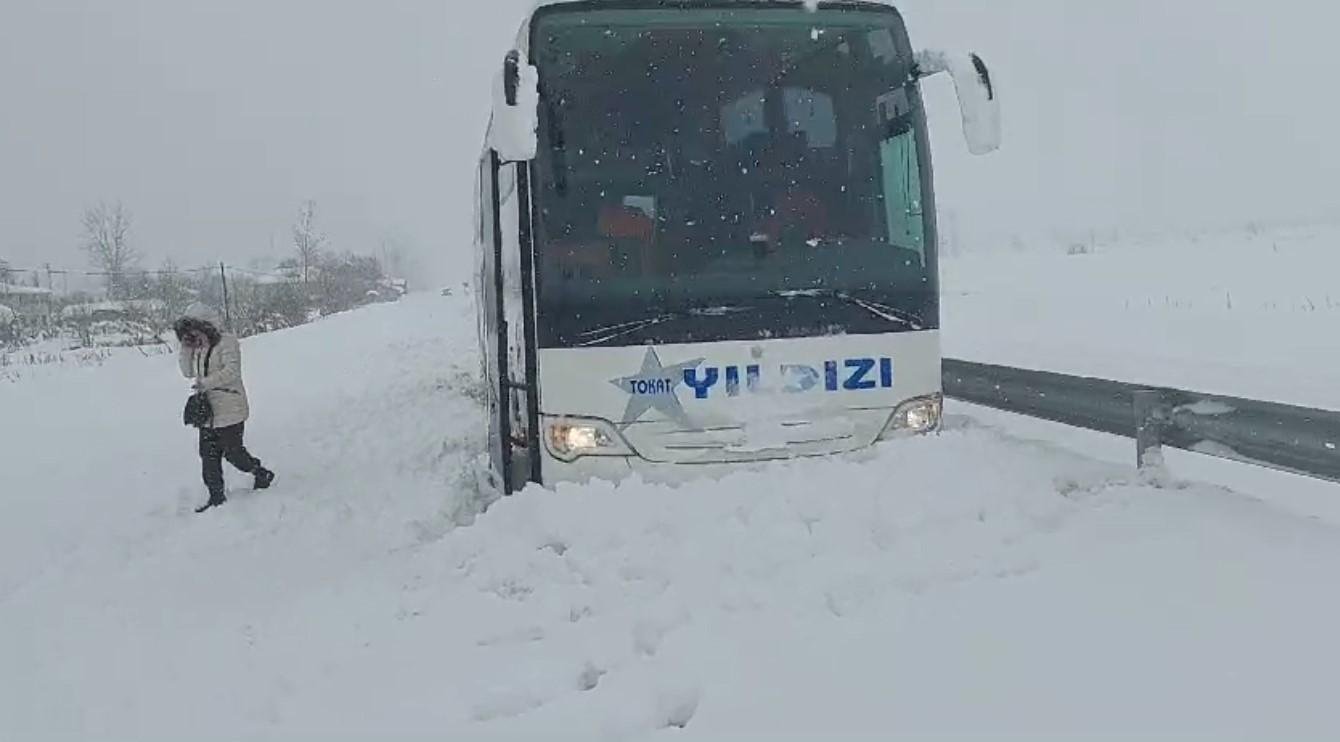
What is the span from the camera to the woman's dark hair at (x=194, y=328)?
859cm

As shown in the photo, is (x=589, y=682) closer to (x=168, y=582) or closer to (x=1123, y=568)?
(x=1123, y=568)

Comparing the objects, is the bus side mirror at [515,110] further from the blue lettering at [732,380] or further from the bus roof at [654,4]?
the blue lettering at [732,380]

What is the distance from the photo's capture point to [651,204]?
17.3ft

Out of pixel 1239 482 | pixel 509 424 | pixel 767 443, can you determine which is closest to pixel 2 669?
pixel 509 424

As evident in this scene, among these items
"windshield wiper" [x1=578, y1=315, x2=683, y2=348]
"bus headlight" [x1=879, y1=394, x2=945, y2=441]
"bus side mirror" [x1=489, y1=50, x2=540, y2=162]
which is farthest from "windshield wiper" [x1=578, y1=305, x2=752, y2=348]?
"bus headlight" [x1=879, y1=394, x2=945, y2=441]

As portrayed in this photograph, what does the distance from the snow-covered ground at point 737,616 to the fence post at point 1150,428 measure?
6.9 inches

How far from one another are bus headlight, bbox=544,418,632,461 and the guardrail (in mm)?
2842

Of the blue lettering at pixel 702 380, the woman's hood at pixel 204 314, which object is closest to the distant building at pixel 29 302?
the woman's hood at pixel 204 314

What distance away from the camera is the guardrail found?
4.87m

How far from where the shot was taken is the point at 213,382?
342 inches

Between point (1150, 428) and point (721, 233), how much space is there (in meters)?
2.53

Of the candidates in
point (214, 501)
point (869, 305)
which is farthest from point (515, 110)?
point (214, 501)

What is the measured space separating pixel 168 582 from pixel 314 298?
49.5 meters

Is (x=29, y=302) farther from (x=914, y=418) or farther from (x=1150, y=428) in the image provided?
(x=1150, y=428)
